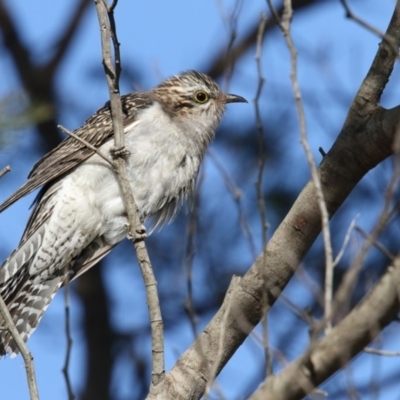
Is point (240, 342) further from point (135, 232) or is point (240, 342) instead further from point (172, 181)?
point (172, 181)

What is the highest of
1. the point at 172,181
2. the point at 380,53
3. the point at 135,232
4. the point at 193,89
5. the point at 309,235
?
the point at 193,89

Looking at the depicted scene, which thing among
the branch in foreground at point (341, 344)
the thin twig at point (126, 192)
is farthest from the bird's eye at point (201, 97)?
the branch in foreground at point (341, 344)

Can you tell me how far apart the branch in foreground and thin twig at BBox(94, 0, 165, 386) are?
1367 millimetres

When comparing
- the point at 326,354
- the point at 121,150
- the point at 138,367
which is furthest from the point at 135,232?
the point at 138,367

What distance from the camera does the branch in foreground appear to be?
283 cm

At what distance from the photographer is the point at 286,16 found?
11.7 feet

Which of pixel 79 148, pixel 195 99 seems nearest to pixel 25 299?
pixel 79 148

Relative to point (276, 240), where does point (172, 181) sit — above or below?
above

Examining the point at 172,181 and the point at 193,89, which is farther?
the point at 193,89

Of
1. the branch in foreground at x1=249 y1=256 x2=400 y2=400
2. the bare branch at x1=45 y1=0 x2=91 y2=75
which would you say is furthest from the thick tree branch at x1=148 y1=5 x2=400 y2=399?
the bare branch at x1=45 y1=0 x2=91 y2=75

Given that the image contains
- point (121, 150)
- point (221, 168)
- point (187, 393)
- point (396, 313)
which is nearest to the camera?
point (396, 313)

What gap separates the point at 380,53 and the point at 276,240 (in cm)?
100

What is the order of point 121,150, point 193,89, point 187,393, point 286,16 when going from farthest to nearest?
1. point 193,89
2. point 121,150
3. point 187,393
4. point 286,16

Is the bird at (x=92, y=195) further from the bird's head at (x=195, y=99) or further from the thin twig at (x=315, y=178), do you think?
the thin twig at (x=315, y=178)
